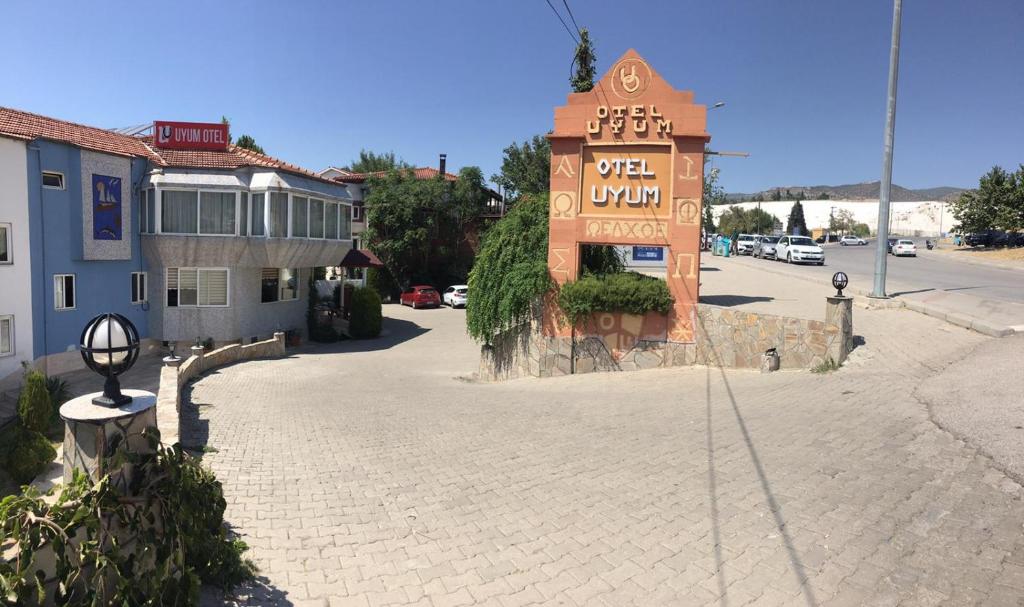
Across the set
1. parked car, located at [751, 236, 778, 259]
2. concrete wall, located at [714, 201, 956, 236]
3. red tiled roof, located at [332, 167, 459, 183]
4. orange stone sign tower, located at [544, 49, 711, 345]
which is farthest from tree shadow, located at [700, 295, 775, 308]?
concrete wall, located at [714, 201, 956, 236]

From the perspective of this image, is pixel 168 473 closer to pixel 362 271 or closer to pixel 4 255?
pixel 4 255

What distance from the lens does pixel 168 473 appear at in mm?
3939

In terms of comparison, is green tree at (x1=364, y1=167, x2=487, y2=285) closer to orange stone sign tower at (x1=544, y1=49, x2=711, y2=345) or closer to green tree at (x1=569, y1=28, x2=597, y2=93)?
green tree at (x1=569, y1=28, x2=597, y2=93)

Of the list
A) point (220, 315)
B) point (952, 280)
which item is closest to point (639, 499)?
point (220, 315)

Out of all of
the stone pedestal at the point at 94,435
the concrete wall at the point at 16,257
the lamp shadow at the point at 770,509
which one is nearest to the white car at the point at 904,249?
the lamp shadow at the point at 770,509

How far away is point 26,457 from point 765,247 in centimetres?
3766

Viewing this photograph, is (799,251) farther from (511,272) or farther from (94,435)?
(94,435)

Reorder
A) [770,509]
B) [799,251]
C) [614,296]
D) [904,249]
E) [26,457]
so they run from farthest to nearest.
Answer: [904,249], [799,251], [614,296], [26,457], [770,509]

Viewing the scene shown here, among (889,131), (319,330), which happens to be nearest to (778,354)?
(889,131)

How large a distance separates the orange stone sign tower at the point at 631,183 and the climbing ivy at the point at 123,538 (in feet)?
35.4

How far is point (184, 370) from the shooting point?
45.3 ft

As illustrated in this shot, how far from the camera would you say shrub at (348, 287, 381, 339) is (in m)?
26.7

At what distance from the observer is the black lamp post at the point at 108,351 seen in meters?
4.02

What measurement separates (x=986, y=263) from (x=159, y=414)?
1484 inches
